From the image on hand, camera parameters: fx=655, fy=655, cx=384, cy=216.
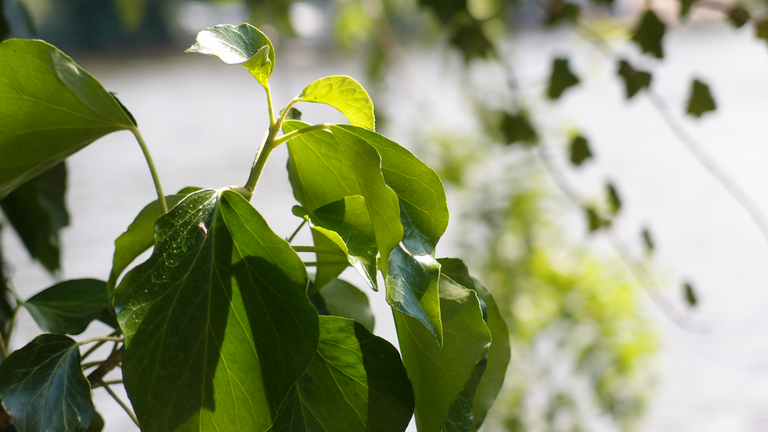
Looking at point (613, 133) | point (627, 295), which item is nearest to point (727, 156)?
point (613, 133)

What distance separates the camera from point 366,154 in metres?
0.15

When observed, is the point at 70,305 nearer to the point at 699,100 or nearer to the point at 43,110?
the point at 43,110

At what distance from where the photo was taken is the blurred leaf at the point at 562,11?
1.70 ft

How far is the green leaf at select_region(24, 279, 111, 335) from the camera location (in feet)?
0.67

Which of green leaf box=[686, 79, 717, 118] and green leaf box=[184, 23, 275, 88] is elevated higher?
green leaf box=[686, 79, 717, 118]

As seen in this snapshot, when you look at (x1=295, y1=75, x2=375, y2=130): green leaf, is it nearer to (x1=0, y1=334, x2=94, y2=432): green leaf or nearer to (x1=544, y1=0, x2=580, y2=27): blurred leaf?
(x1=0, y1=334, x2=94, y2=432): green leaf

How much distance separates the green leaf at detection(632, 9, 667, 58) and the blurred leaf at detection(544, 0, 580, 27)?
0.06 m

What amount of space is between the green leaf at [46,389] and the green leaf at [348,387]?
5cm

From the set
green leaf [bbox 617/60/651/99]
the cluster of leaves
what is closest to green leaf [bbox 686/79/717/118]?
green leaf [bbox 617/60/651/99]

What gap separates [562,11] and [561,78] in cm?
6

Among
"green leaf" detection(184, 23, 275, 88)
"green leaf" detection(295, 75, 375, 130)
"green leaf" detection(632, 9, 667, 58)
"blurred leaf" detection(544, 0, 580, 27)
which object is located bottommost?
"green leaf" detection(184, 23, 275, 88)

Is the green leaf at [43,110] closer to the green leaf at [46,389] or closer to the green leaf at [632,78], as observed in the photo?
the green leaf at [46,389]

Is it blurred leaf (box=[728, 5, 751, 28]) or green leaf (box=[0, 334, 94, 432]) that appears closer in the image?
green leaf (box=[0, 334, 94, 432])

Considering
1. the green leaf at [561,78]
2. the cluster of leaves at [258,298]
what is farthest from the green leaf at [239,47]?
the green leaf at [561,78]
